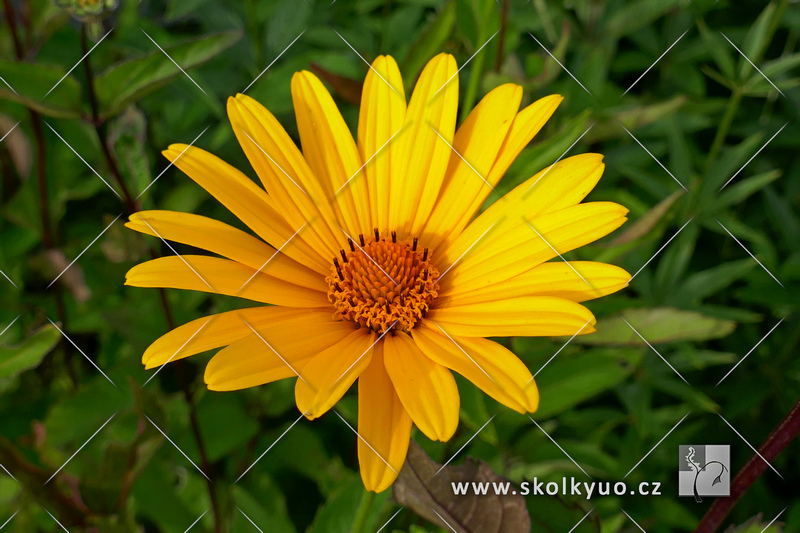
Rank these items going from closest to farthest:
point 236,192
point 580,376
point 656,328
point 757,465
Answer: point 757,465, point 236,192, point 656,328, point 580,376

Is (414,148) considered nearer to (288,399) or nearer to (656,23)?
(288,399)

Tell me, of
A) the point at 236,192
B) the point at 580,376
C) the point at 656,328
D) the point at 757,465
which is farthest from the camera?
the point at 580,376

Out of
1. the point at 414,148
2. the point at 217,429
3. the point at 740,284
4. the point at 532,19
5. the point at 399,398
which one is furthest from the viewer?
the point at 740,284

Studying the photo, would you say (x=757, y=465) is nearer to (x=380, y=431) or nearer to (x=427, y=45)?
(x=380, y=431)

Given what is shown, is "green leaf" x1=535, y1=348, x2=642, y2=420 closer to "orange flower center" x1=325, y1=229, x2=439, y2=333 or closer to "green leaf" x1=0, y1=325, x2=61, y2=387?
"orange flower center" x1=325, y1=229, x2=439, y2=333

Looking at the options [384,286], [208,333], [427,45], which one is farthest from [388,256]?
[427,45]

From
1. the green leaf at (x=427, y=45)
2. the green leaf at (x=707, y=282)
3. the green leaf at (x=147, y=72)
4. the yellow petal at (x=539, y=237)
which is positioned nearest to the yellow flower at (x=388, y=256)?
the yellow petal at (x=539, y=237)

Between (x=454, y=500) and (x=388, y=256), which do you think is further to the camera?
(x=388, y=256)

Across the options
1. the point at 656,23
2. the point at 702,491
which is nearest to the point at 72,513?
the point at 702,491
